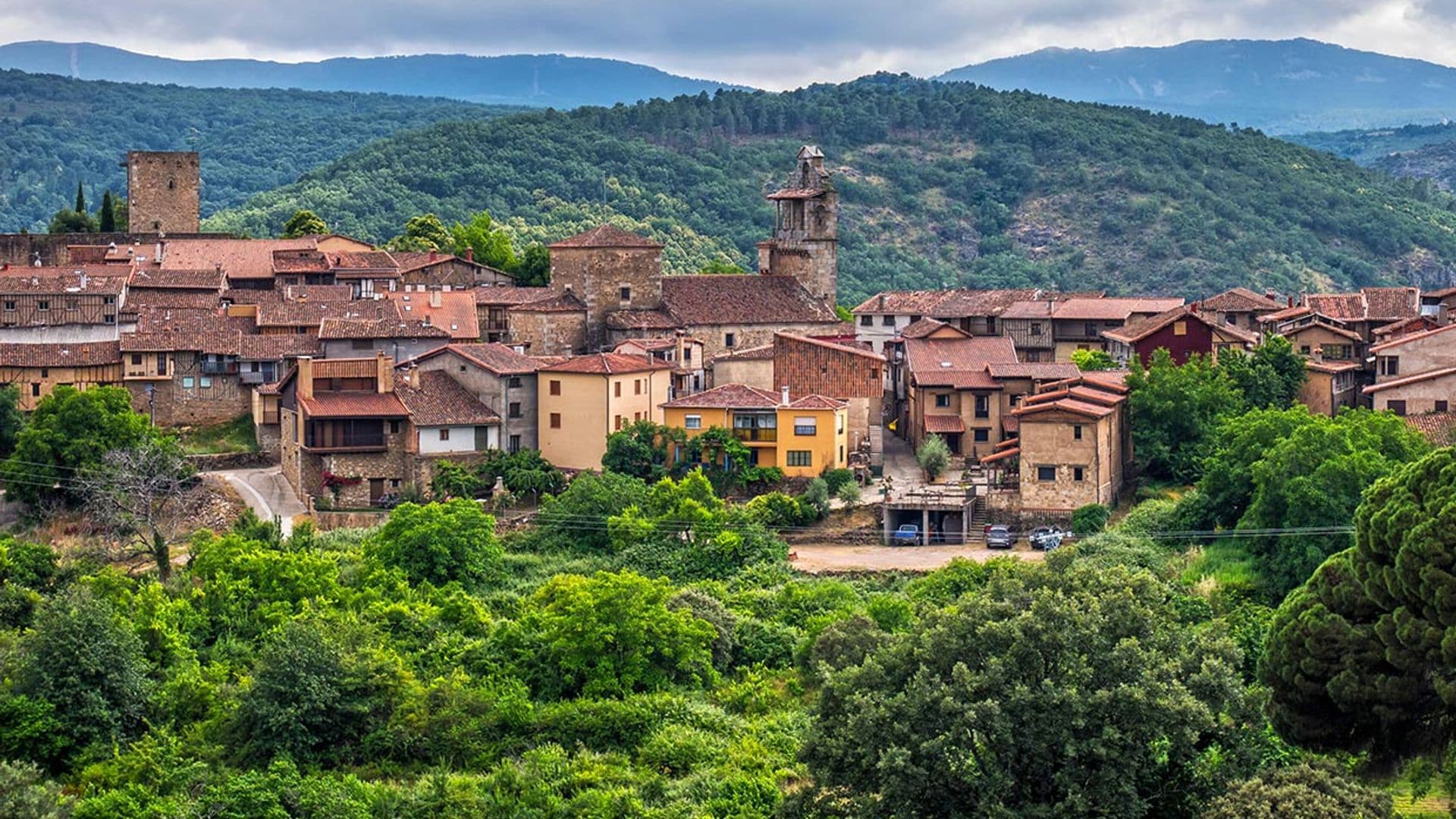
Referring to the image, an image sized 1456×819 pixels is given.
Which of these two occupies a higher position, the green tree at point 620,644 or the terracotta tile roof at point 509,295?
the terracotta tile roof at point 509,295

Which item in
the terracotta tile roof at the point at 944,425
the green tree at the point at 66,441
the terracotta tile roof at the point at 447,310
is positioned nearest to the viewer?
the green tree at the point at 66,441

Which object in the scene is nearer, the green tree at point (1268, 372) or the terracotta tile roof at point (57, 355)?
the green tree at point (1268, 372)

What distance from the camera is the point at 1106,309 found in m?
58.6

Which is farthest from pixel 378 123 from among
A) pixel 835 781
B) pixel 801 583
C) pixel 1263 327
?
pixel 835 781

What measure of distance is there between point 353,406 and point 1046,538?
585 inches

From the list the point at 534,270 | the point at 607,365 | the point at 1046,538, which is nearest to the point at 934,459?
the point at 1046,538

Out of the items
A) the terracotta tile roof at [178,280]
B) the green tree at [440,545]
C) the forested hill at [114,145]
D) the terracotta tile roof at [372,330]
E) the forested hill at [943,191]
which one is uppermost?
the forested hill at [114,145]

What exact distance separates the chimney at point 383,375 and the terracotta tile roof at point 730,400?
597 cm

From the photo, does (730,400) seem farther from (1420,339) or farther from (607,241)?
(1420,339)

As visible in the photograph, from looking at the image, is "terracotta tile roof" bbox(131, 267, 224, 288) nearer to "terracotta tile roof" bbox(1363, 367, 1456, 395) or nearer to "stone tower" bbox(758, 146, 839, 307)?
"stone tower" bbox(758, 146, 839, 307)

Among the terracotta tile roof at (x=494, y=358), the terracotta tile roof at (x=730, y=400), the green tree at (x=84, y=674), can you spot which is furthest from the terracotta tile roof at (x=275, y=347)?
the green tree at (x=84, y=674)

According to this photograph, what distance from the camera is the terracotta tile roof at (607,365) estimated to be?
47.8m

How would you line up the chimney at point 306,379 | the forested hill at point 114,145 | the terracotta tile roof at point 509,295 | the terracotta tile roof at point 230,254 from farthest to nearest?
the forested hill at point 114,145, the terracotta tile roof at point 230,254, the terracotta tile roof at point 509,295, the chimney at point 306,379

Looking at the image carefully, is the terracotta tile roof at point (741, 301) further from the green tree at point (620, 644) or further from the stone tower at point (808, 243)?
the green tree at point (620, 644)
